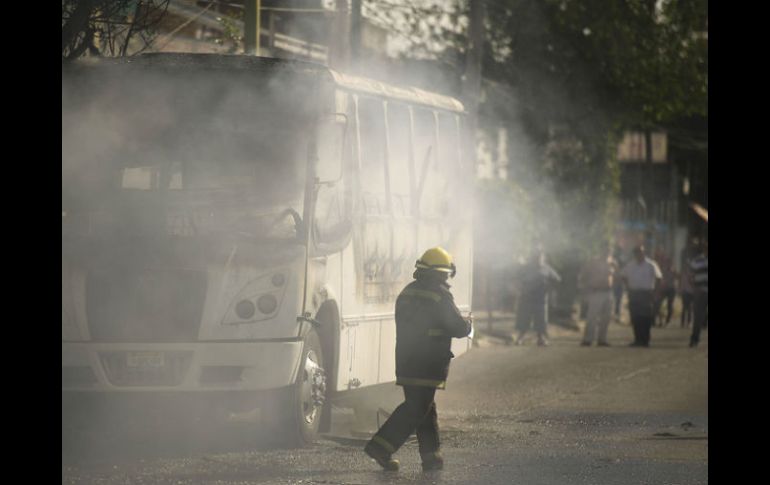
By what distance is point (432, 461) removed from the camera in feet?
37.2

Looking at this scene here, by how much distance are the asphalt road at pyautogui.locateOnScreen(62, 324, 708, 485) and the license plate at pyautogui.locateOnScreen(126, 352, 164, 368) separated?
60cm

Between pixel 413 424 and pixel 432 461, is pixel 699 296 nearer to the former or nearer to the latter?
pixel 432 461

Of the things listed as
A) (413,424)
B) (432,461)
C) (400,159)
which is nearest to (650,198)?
(400,159)

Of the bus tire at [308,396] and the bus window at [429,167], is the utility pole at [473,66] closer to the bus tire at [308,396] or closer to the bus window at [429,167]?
the bus window at [429,167]

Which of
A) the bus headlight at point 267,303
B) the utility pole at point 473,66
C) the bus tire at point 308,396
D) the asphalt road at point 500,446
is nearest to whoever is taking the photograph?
the asphalt road at point 500,446

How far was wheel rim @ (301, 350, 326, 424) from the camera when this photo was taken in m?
12.6

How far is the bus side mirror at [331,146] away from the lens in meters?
12.8

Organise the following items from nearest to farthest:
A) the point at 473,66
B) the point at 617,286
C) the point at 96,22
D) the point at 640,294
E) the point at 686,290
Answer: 1. the point at 96,22
2. the point at 473,66
3. the point at 640,294
4. the point at 686,290
5. the point at 617,286

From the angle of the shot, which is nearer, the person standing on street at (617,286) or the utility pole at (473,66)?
the utility pole at (473,66)

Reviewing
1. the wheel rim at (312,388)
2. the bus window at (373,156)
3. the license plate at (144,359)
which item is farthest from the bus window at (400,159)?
the license plate at (144,359)

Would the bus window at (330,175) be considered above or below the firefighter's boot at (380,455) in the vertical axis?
above

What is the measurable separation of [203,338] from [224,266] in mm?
522

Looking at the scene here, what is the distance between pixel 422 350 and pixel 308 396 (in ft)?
5.70
